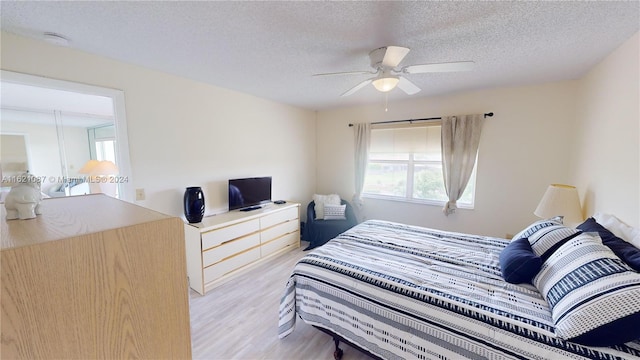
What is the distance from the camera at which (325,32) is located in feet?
5.55

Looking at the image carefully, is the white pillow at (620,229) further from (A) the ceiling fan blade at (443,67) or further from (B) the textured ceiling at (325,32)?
(A) the ceiling fan blade at (443,67)

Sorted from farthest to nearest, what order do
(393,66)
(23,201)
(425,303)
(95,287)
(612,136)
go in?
(612,136), (393,66), (425,303), (23,201), (95,287)

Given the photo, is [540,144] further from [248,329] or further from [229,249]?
[229,249]

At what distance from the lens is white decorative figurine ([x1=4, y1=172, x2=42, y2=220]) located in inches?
24.7

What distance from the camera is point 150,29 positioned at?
5.46ft

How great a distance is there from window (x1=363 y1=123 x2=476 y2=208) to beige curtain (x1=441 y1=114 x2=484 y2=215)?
132 mm

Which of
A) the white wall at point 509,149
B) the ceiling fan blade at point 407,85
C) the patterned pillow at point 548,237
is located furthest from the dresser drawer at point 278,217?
the patterned pillow at point 548,237

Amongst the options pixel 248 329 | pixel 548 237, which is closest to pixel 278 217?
pixel 248 329

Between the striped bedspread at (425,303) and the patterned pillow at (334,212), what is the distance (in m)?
1.63

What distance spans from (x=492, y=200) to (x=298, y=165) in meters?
2.98

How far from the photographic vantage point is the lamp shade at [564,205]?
2260mm

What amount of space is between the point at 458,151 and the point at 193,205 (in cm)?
342

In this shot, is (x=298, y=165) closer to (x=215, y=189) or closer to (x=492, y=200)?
(x=215, y=189)

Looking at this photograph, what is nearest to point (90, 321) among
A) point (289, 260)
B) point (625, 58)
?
point (289, 260)
